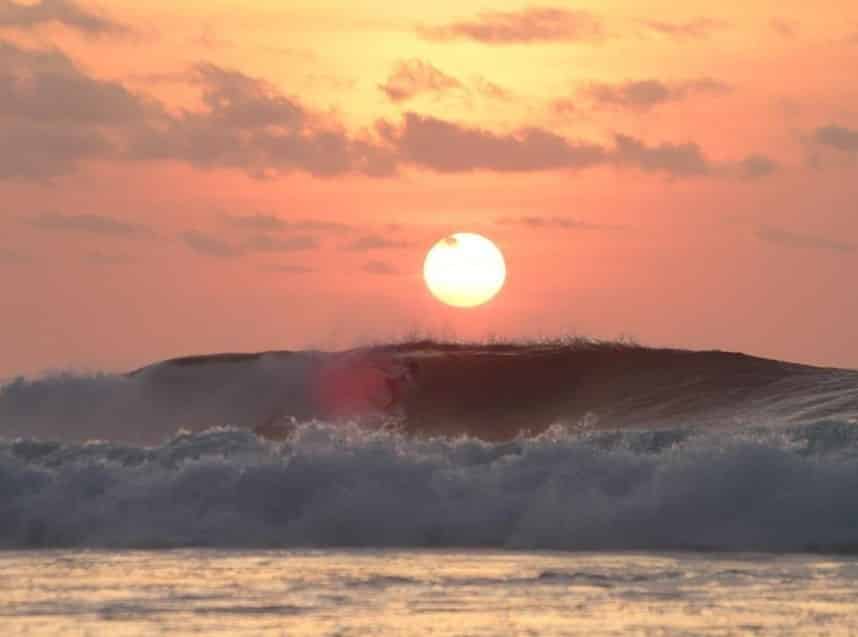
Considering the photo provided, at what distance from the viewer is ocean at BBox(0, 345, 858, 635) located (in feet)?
45.9

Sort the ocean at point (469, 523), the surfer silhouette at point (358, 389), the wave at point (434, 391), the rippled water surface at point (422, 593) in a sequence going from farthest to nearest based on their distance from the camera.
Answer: the surfer silhouette at point (358, 389)
the wave at point (434, 391)
the ocean at point (469, 523)
the rippled water surface at point (422, 593)

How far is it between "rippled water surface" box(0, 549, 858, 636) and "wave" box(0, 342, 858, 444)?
11.1 metres

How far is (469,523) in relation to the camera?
19953 millimetres

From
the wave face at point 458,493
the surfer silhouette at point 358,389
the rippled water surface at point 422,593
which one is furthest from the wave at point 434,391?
the rippled water surface at point 422,593

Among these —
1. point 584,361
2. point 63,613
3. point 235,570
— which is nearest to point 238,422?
point 584,361

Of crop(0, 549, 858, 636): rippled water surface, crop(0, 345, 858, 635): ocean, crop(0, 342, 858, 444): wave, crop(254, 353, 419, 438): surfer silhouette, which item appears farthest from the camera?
crop(254, 353, 419, 438): surfer silhouette

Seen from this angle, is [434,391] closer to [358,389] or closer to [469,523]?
[358,389]

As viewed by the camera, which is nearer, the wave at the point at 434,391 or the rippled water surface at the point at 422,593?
the rippled water surface at the point at 422,593

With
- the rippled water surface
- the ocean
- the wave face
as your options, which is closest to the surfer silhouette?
the ocean

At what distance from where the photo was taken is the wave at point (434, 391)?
98.2 feet

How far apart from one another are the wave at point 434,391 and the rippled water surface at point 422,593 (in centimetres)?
1109

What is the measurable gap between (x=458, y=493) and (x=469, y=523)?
79 centimetres

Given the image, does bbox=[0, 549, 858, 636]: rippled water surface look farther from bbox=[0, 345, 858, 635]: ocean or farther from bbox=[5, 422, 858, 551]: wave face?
bbox=[5, 422, 858, 551]: wave face

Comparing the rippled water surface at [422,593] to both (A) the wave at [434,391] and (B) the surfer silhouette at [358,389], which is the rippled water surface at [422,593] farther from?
(B) the surfer silhouette at [358,389]
